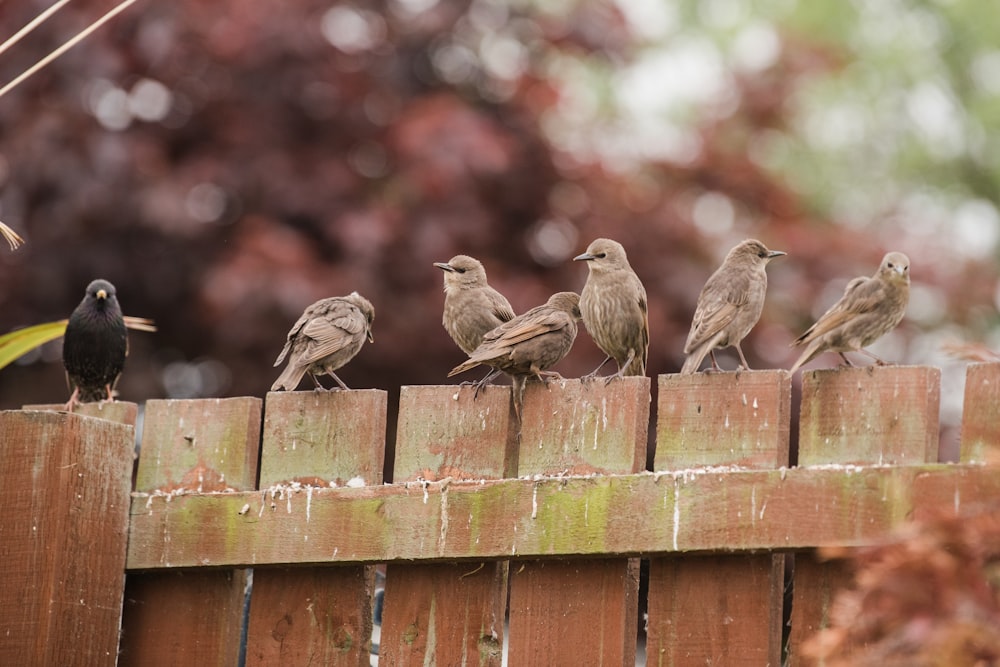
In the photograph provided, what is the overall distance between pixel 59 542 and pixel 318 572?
65cm

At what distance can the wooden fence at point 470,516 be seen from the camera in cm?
329

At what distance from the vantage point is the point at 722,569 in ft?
11.1

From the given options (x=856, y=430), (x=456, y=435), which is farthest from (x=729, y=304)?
(x=856, y=430)

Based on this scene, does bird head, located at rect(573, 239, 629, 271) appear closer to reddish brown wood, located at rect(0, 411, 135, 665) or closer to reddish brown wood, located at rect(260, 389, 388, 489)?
reddish brown wood, located at rect(260, 389, 388, 489)

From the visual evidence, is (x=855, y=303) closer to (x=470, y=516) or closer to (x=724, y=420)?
(x=724, y=420)

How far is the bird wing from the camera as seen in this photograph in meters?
4.74

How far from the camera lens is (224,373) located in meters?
9.31

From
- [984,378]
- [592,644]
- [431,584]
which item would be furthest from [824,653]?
[431,584]

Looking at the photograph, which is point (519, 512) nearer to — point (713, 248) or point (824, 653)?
point (824, 653)

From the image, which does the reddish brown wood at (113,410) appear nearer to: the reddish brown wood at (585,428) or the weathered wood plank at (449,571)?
the weathered wood plank at (449,571)

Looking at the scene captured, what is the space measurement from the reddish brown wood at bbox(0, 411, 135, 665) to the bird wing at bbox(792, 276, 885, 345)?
2.13 metres

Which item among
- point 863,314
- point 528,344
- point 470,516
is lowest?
point 470,516

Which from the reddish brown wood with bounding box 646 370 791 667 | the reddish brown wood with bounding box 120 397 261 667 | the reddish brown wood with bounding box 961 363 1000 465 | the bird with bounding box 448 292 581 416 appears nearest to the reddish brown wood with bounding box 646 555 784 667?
the reddish brown wood with bounding box 646 370 791 667

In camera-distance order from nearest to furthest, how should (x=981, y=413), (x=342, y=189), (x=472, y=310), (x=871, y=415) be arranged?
(x=981, y=413), (x=871, y=415), (x=472, y=310), (x=342, y=189)
